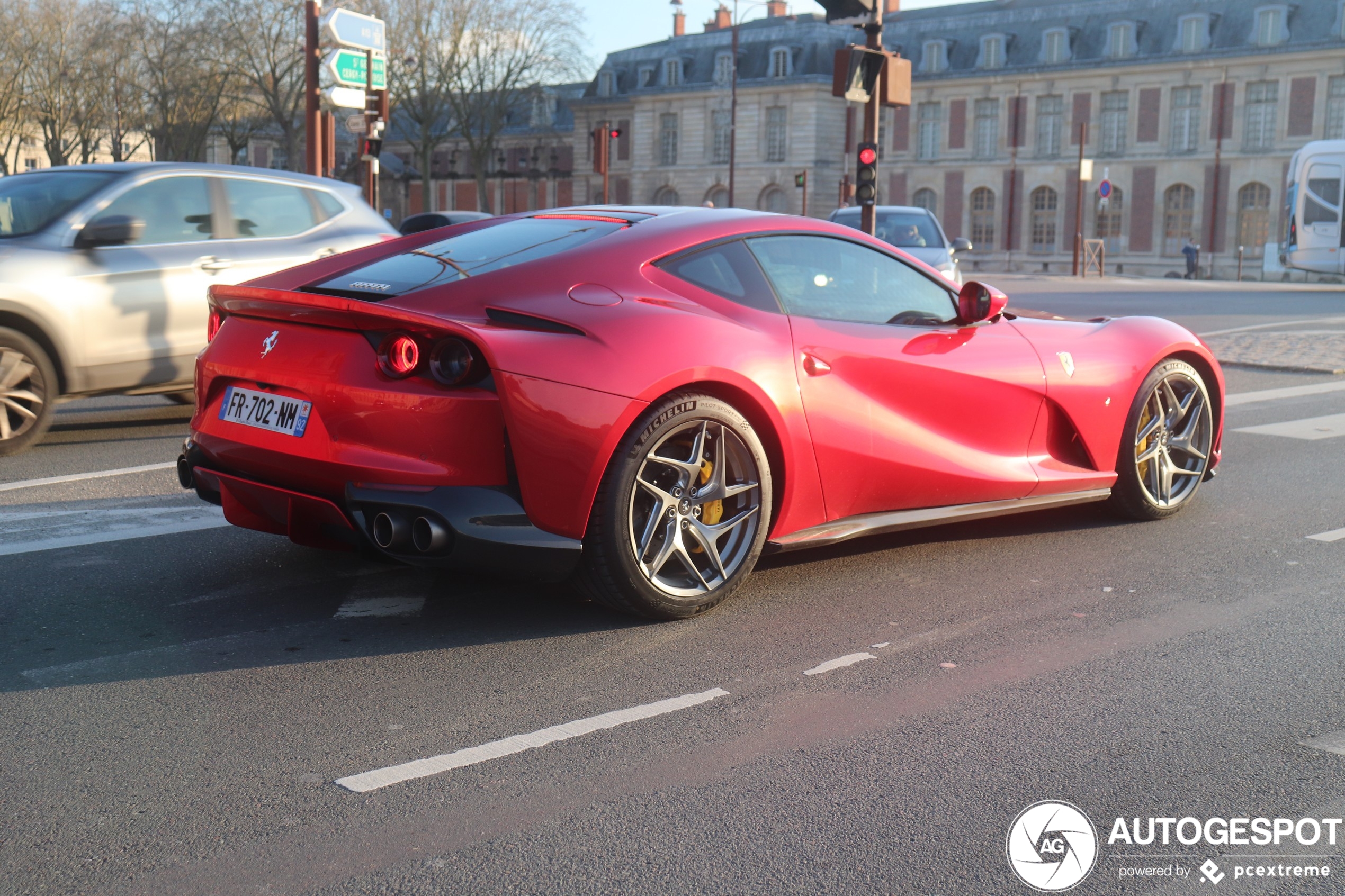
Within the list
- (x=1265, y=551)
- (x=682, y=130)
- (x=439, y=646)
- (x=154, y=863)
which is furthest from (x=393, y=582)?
(x=682, y=130)

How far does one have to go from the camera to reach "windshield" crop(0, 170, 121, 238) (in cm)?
745

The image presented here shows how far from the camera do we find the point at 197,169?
8094mm

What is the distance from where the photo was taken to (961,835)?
284 centimetres

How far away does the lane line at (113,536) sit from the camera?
5.10 meters

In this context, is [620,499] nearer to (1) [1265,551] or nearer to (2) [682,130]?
(1) [1265,551]

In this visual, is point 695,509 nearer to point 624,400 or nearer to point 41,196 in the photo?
point 624,400

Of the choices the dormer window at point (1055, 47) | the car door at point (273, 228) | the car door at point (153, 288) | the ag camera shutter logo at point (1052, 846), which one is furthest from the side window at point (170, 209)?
the dormer window at point (1055, 47)

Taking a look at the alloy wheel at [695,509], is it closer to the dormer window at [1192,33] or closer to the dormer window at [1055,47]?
the dormer window at [1192,33]

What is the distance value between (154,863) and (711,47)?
80728 mm

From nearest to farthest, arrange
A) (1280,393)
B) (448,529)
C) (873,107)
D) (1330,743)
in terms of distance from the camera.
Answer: (1330,743)
(448,529)
(1280,393)
(873,107)

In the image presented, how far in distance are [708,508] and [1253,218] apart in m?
66.4

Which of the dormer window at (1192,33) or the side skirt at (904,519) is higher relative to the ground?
the dormer window at (1192,33)

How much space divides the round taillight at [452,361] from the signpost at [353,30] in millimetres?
14590

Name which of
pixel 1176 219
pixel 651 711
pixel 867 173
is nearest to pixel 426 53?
pixel 1176 219
